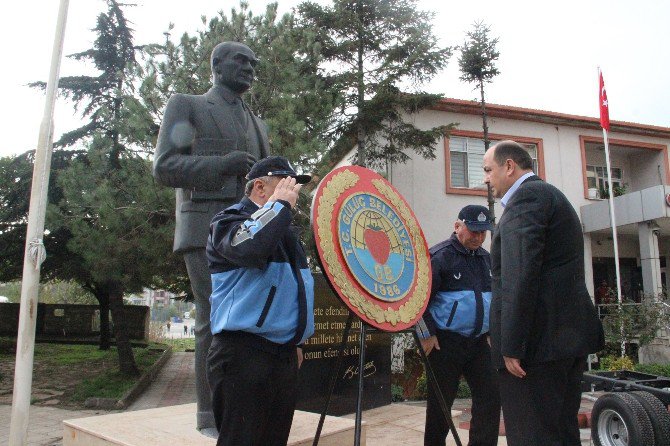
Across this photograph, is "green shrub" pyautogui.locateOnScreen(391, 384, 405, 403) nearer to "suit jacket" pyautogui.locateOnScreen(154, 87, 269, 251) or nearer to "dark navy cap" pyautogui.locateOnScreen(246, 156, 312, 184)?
"suit jacket" pyautogui.locateOnScreen(154, 87, 269, 251)

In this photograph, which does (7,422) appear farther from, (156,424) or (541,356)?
(541,356)

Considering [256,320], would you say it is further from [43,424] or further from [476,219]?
[43,424]

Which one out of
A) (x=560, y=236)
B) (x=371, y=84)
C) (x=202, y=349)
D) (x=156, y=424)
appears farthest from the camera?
(x=371, y=84)

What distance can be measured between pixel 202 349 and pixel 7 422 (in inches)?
303

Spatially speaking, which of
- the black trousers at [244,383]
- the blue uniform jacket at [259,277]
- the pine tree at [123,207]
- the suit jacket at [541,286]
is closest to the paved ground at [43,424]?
the pine tree at [123,207]

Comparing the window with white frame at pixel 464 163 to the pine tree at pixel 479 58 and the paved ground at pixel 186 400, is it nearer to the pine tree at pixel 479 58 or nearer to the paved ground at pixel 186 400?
the pine tree at pixel 479 58

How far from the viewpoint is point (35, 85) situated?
52.1 feet

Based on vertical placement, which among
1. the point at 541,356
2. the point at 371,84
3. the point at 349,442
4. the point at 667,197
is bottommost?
the point at 349,442

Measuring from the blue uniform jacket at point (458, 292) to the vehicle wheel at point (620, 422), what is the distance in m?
2.49

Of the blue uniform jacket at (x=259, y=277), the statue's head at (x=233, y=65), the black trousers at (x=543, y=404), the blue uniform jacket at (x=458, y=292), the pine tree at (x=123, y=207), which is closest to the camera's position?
the blue uniform jacket at (x=259, y=277)

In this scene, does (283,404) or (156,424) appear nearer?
(283,404)

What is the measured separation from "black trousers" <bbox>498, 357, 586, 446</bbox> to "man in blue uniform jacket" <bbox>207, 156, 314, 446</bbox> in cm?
95

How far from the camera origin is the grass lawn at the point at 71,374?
11719 millimetres

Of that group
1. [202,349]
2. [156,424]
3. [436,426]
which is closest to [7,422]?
[156,424]
